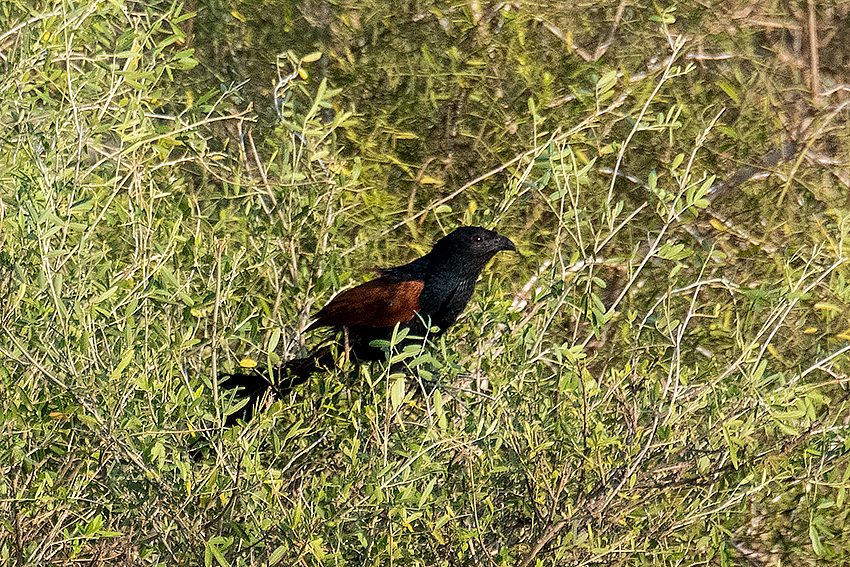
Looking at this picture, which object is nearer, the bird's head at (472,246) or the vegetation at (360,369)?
the vegetation at (360,369)

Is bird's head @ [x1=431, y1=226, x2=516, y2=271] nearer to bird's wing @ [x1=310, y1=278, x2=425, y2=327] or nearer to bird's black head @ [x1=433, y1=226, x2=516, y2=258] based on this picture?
bird's black head @ [x1=433, y1=226, x2=516, y2=258]

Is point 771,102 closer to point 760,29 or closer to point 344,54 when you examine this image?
point 760,29

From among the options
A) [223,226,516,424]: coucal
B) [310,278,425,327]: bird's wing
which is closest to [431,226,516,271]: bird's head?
[223,226,516,424]: coucal

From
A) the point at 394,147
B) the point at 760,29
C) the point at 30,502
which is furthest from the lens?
the point at 760,29

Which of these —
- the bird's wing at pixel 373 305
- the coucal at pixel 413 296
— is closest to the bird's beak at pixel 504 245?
the coucal at pixel 413 296

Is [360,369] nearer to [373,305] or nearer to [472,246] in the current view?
[373,305]

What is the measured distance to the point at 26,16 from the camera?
3105 millimetres

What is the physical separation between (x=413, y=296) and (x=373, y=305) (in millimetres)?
152

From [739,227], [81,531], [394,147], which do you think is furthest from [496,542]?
[739,227]

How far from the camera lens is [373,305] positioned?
10.7 feet

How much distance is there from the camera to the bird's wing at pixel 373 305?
10.4 ft

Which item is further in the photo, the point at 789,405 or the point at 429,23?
the point at 429,23

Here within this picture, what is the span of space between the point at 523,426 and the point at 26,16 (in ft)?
6.32

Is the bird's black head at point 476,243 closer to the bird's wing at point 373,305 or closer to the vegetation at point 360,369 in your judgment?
the vegetation at point 360,369
